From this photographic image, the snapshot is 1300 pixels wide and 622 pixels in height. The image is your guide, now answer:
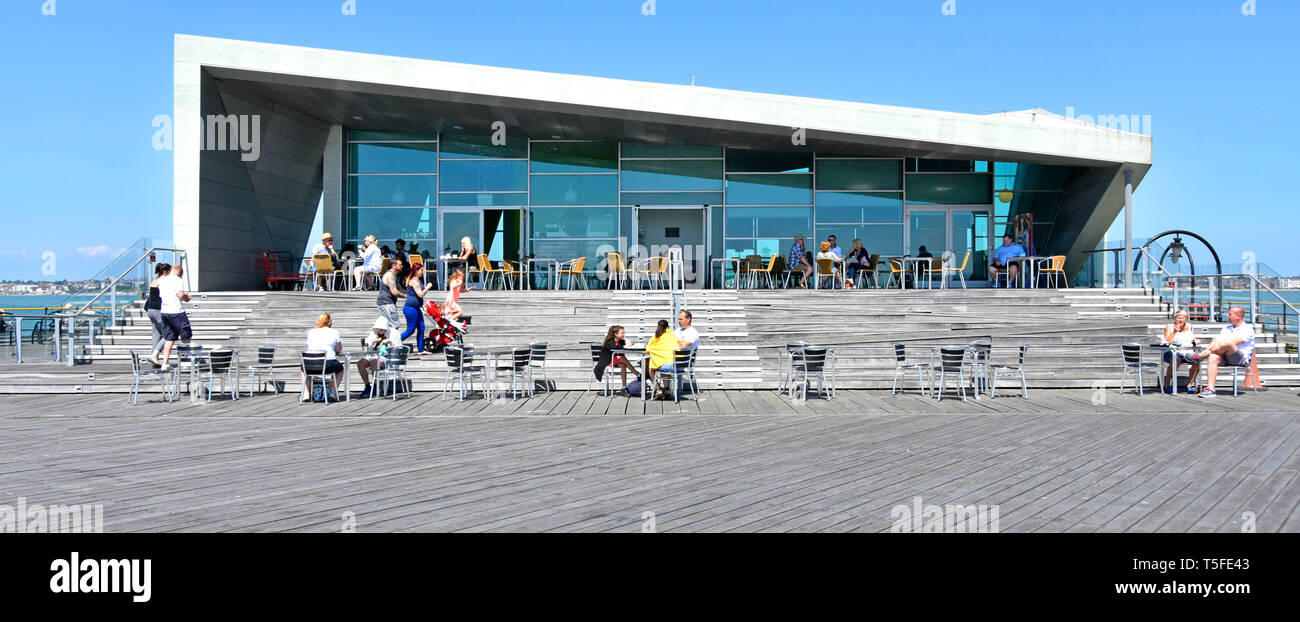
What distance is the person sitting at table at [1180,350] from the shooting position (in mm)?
11523

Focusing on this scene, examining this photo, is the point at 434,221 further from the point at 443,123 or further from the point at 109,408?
the point at 109,408

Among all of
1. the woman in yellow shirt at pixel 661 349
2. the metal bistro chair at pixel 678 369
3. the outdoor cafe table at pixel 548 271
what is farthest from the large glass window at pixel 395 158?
the metal bistro chair at pixel 678 369

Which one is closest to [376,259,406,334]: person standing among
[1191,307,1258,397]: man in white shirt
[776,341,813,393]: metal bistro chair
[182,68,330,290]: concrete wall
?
[776,341,813,393]: metal bistro chair

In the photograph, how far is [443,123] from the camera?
62.6 feet

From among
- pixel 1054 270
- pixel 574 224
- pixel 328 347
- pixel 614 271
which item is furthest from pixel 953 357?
pixel 574 224

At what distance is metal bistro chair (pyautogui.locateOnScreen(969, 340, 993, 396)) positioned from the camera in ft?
36.8

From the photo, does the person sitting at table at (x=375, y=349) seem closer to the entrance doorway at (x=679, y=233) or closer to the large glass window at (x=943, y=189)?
the entrance doorway at (x=679, y=233)

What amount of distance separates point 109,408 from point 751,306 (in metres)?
9.43

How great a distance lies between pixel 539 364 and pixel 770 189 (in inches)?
390

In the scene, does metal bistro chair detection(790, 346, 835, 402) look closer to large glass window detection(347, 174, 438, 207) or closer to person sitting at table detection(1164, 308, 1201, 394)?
person sitting at table detection(1164, 308, 1201, 394)

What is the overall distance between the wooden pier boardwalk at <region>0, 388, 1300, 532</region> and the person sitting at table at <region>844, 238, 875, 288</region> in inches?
332

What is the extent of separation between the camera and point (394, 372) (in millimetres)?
11000
